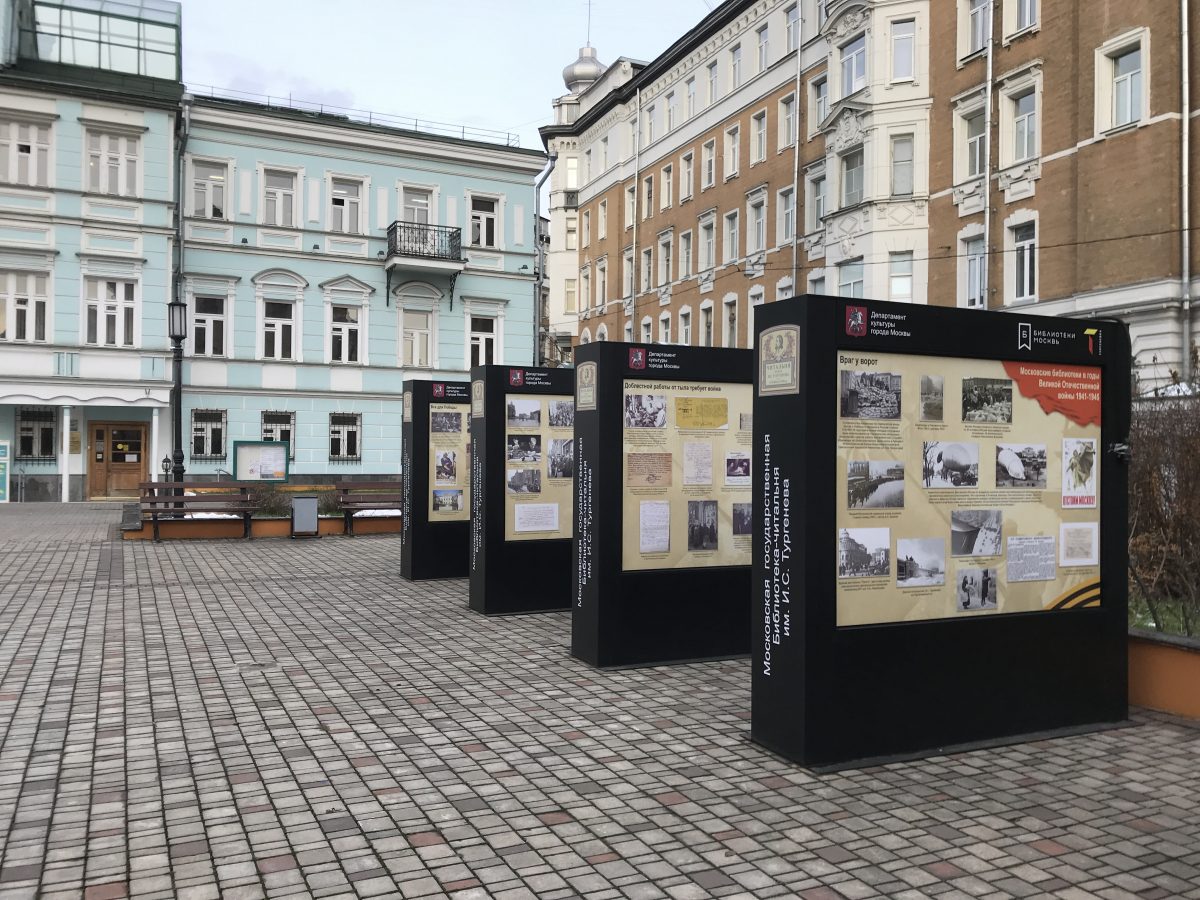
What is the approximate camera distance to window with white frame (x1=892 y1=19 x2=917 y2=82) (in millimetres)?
29891

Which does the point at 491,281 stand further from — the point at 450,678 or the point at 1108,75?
the point at 450,678

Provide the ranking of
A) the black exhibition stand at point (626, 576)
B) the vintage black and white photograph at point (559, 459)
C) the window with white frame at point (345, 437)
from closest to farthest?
the black exhibition stand at point (626, 576) → the vintage black and white photograph at point (559, 459) → the window with white frame at point (345, 437)

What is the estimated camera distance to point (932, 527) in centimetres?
627

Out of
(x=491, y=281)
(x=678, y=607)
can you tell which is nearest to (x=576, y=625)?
(x=678, y=607)

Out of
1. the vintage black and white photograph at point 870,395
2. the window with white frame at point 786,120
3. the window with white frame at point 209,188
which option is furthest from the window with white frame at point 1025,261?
the window with white frame at point 209,188

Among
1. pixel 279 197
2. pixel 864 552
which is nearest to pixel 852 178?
pixel 279 197

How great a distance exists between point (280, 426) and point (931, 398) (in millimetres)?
30071

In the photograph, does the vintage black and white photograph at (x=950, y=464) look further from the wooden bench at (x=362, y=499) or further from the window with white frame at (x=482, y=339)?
the window with white frame at (x=482, y=339)

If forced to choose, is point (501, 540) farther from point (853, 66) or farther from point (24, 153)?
point (24, 153)

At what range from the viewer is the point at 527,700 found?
7.45m

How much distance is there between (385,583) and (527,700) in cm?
676

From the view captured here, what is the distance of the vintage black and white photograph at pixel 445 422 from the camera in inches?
575

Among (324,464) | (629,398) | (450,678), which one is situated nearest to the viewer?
(450,678)

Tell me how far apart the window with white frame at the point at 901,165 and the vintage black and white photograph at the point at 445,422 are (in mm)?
19778
